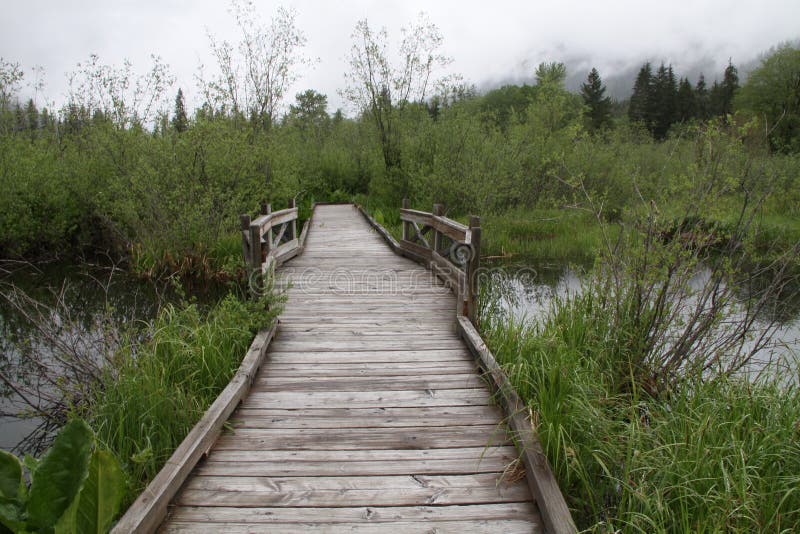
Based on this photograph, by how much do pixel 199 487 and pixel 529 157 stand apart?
13.3 metres

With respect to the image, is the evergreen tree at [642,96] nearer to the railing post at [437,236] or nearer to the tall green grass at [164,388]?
the railing post at [437,236]

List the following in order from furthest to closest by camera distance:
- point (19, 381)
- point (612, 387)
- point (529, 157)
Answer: point (529, 157), point (19, 381), point (612, 387)

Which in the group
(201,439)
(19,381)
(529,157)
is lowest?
(19,381)

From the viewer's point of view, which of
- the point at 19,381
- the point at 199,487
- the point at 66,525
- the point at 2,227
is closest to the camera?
the point at 66,525

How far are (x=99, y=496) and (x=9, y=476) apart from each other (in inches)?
15.5

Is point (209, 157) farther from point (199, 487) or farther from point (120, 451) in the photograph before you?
point (199, 487)

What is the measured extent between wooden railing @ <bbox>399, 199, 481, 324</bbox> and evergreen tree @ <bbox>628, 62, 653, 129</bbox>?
2081 inches

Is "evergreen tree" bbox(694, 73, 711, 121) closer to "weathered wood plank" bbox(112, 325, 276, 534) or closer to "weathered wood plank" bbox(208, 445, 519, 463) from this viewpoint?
"weathered wood plank" bbox(208, 445, 519, 463)

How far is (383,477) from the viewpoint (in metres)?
2.72

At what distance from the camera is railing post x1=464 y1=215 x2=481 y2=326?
Result: 4.88m

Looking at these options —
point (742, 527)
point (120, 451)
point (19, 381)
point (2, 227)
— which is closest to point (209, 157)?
point (2, 227)

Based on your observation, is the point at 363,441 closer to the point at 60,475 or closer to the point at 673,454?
the point at 60,475

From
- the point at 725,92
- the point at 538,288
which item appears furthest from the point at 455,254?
the point at 725,92

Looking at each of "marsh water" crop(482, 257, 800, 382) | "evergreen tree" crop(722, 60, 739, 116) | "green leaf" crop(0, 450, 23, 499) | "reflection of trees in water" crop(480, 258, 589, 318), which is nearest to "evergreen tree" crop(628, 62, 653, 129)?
"evergreen tree" crop(722, 60, 739, 116)
